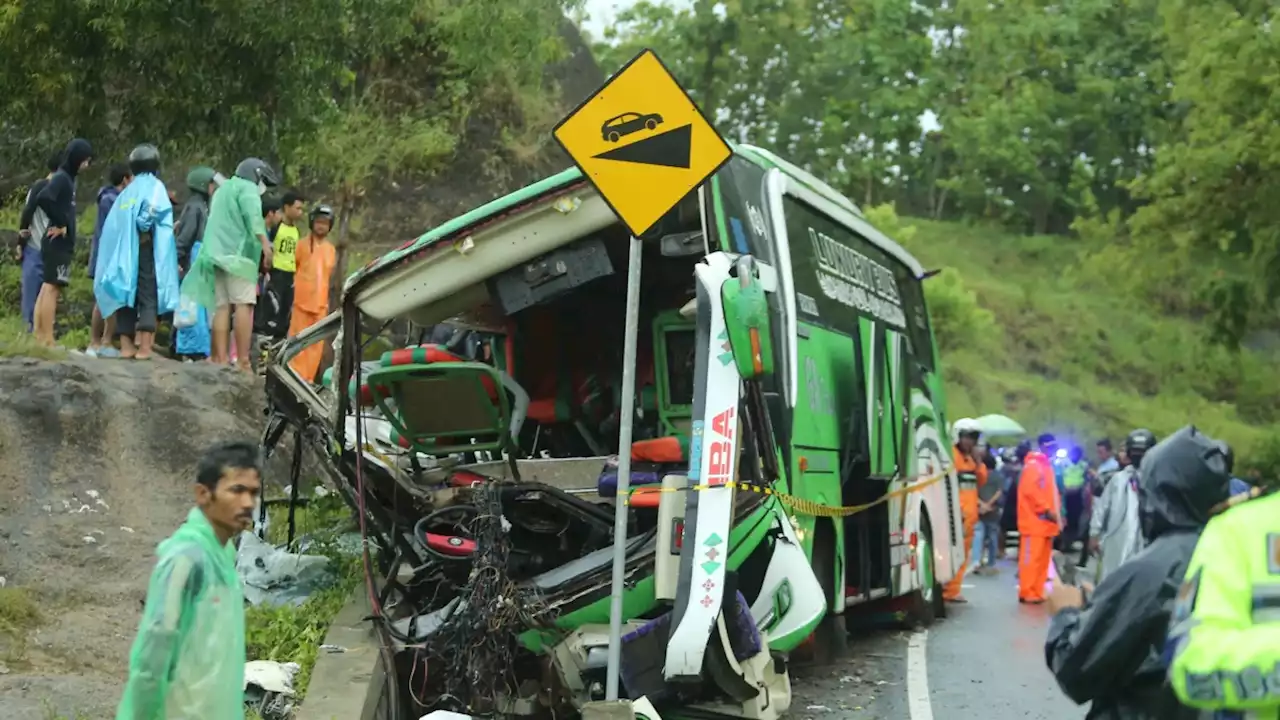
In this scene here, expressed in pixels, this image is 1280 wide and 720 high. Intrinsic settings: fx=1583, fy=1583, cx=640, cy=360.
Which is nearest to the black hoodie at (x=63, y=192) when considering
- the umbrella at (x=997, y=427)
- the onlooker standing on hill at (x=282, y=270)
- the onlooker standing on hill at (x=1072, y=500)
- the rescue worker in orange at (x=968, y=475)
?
the onlooker standing on hill at (x=282, y=270)

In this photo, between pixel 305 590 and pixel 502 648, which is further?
pixel 305 590

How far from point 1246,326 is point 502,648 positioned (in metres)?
25.9

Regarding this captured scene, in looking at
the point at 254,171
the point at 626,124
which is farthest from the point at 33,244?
the point at 626,124

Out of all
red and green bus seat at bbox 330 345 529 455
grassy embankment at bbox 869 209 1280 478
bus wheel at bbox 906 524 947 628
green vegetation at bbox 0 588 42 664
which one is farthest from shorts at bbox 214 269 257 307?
grassy embankment at bbox 869 209 1280 478

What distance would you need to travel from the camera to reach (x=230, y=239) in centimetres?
1283

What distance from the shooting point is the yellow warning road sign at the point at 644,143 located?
7508 mm

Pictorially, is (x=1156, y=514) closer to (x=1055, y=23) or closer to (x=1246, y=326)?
(x=1246, y=326)

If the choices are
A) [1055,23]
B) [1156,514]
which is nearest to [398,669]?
[1156,514]

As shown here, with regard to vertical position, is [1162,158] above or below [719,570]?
above

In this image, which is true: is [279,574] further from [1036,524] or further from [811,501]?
[1036,524]

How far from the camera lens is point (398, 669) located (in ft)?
25.9

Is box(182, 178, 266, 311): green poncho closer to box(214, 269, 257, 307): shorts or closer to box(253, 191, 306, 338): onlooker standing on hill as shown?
box(214, 269, 257, 307): shorts

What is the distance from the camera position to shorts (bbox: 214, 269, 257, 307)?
12875mm

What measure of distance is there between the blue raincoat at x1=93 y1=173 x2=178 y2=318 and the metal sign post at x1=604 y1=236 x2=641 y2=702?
6109mm
